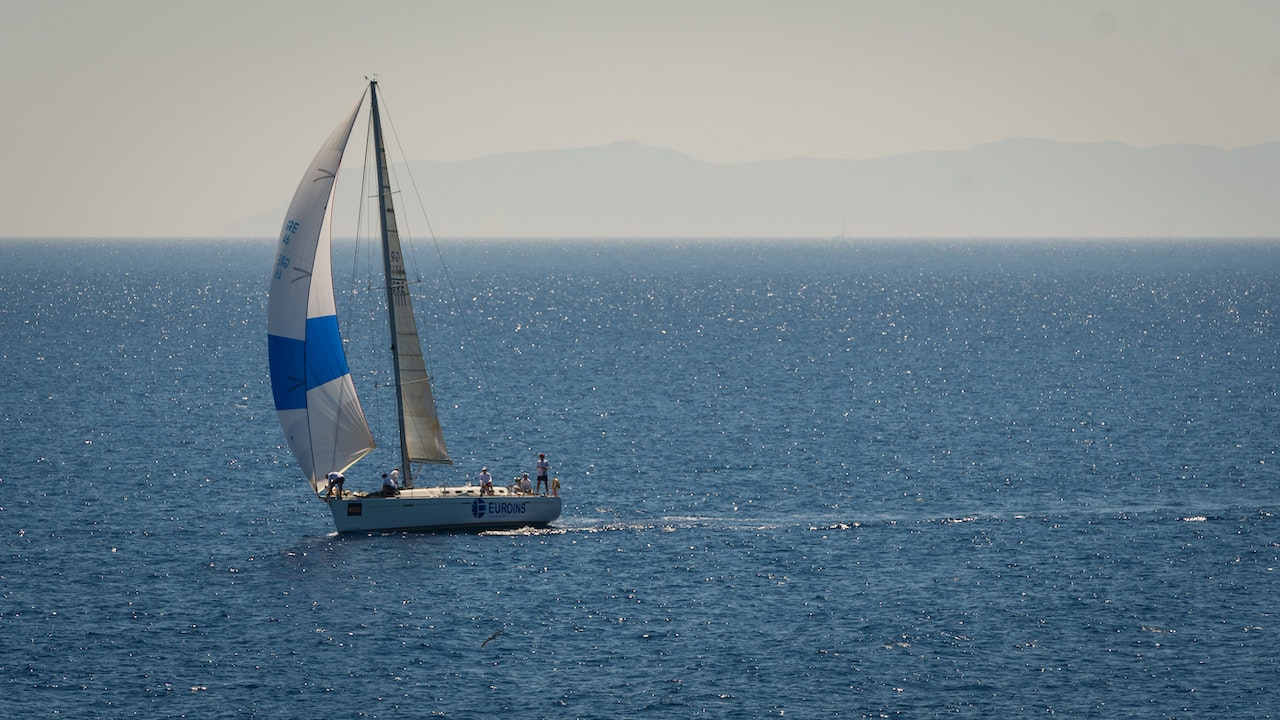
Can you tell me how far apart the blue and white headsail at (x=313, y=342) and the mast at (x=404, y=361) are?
181cm

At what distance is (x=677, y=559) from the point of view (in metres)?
57.6

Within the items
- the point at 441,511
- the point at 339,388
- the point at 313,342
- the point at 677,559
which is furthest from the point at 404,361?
the point at 677,559

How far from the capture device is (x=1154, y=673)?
4488 centimetres

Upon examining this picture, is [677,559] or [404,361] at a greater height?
[404,361]

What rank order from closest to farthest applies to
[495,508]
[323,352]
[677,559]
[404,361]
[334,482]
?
1. [677,559]
2. [334,482]
3. [323,352]
4. [495,508]
5. [404,361]

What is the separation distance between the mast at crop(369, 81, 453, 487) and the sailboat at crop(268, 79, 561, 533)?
46 millimetres

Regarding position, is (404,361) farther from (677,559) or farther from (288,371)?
(677,559)

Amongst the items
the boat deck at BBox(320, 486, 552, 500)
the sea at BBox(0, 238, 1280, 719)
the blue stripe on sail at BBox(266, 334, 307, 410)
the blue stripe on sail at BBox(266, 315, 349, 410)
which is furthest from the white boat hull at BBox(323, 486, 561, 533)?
the blue stripe on sail at BBox(266, 315, 349, 410)

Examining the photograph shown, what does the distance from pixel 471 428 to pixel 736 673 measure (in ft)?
147

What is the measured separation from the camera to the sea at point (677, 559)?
144 ft

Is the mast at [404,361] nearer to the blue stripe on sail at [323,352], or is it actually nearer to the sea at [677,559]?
the blue stripe on sail at [323,352]

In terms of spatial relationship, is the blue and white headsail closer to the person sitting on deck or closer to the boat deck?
the person sitting on deck

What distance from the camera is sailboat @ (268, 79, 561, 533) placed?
57.7 metres

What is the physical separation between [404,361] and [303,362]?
412 centimetres
